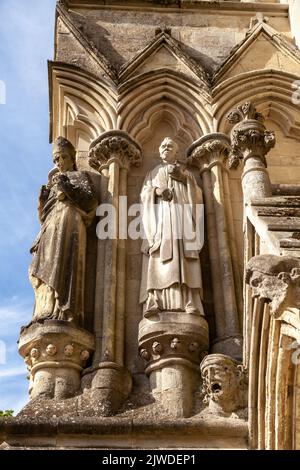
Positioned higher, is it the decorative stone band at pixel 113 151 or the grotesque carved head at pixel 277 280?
the decorative stone band at pixel 113 151

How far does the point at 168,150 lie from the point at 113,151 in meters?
0.66

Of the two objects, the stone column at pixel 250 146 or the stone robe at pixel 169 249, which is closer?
the stone column at pixel 250 146

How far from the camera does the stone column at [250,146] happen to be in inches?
303

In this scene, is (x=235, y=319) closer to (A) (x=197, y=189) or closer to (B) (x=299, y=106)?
(A) (x=197, y=189)

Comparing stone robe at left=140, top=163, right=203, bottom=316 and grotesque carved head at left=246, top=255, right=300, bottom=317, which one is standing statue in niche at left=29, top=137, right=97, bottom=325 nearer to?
stone robe at left=140, top=163, right=203, bottom=316

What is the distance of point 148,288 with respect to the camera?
820cm

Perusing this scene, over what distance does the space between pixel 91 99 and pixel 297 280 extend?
5693 mm

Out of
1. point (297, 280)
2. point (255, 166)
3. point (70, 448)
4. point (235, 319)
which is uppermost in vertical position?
point (255, 166)

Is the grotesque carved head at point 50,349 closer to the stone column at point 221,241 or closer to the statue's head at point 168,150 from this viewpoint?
the stone column at point 221,241

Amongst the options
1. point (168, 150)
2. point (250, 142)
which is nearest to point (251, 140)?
point (250, 142)

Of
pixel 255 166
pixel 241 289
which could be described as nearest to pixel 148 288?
pixel 241 289

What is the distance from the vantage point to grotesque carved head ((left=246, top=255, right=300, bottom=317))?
18.3ft

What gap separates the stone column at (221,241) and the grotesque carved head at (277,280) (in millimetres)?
2185

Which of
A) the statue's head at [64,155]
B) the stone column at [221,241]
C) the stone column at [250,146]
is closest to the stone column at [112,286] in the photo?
the statue's head at [64,155]
